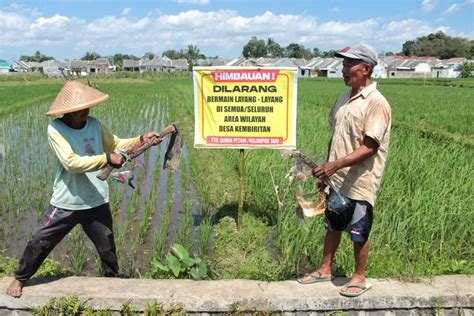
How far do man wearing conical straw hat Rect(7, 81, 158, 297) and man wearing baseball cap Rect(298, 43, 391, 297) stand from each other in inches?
49.2

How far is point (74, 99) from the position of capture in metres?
2.53

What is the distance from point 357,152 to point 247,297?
103 centimetres

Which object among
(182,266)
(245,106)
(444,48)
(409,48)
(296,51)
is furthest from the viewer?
(296,51)

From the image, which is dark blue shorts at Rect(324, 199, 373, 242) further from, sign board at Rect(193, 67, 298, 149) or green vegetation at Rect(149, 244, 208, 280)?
sign board at Rect(193, 67, 298, 149)

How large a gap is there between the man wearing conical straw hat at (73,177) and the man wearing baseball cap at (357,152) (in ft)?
4.10

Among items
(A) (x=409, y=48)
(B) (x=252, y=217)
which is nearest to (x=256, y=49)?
(A) (x=409, y=48)

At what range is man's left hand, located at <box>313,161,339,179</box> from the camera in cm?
242

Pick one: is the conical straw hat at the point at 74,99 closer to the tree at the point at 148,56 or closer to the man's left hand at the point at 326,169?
the man's left hand at the point at 326,169

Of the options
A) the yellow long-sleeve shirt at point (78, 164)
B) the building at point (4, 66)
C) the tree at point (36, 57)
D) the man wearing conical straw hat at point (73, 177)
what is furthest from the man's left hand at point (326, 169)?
the tree at point (36, 57)

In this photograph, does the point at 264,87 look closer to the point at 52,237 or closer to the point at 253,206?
the point at 253,206

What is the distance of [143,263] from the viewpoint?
11.9ft

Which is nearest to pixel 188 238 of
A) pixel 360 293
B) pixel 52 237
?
pixel 52 237

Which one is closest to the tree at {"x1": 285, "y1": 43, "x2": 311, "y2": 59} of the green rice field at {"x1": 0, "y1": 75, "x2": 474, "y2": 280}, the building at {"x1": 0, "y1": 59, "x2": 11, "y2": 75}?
the building at {"x1": 0, "y1": 59, "x2": 11, "y2": 75}

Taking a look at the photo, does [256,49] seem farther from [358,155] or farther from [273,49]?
[358,155]
